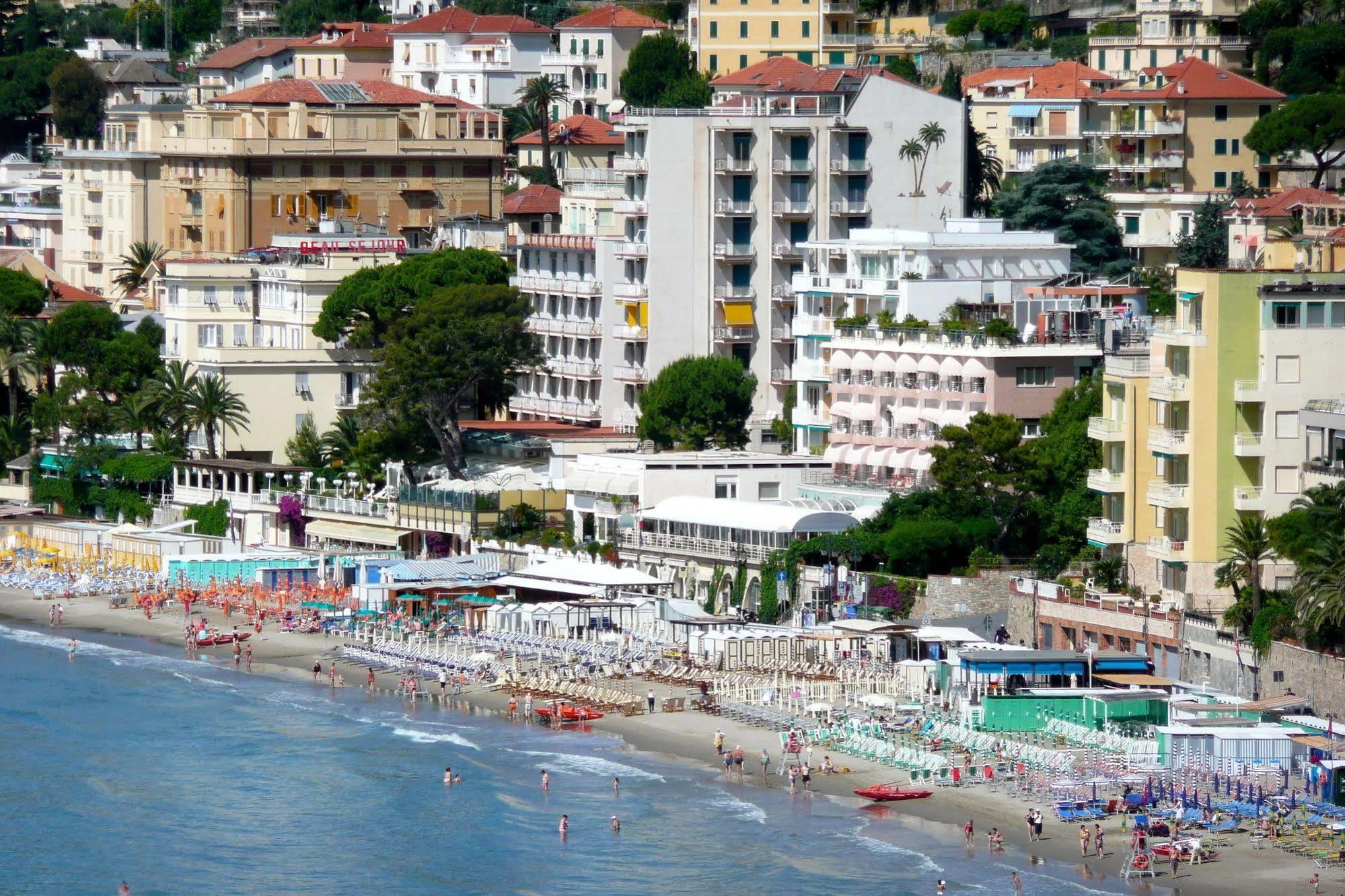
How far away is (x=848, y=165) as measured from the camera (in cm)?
12144

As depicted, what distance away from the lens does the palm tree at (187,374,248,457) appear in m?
122

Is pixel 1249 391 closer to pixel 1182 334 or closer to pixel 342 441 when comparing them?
pixel 1182 334

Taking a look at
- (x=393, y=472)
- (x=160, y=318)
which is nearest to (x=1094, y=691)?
(x=393, y=472)

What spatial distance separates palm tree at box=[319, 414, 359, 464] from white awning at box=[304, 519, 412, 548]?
5.93 metres

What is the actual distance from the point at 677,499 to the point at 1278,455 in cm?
2571

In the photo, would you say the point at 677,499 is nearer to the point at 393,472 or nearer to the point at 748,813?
the point at 393,472

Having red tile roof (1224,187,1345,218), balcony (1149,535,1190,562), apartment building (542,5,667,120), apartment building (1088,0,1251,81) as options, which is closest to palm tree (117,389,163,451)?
red tile roof (1224,187,1345,218)

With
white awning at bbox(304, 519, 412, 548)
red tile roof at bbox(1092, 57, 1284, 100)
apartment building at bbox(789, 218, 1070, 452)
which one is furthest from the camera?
red tile roof at bbox(1092, 57, 1284, 100)

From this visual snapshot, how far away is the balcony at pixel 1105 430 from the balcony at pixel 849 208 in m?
36.8

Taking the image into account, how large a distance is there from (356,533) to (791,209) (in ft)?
74.5

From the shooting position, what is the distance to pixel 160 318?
141625 mm

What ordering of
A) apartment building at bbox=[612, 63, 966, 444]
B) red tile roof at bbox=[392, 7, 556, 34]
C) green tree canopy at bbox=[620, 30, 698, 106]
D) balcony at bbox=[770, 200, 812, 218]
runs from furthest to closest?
1. red tile roof at bbox=[392, 7, 556, 34]
2. green tree canopy at bbox=[620, 30, 698, 106]
3. balcony at bbox=[770, 200, 812, 218]
4. apartment building at bbox=[612, 63, 966, 444]

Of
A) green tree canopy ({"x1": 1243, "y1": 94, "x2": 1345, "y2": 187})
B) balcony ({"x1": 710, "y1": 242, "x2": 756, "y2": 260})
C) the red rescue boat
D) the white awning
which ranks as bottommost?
the red rescue boat

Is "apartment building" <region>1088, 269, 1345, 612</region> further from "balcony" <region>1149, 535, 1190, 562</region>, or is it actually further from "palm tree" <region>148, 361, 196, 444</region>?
"palm tree" <region>148, 361, 196, 444</region>
